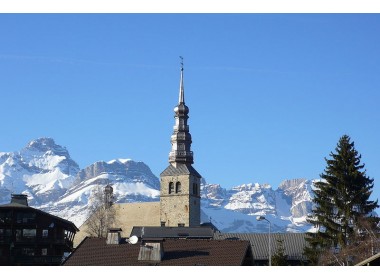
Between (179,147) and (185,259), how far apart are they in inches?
2660

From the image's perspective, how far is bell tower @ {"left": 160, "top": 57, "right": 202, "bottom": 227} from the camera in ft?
378

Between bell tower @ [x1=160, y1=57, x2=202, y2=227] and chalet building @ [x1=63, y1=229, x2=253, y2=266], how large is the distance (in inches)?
2356

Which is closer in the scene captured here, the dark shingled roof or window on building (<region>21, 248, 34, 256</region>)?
window on building (<region>21, 248, 34, 256</region>)

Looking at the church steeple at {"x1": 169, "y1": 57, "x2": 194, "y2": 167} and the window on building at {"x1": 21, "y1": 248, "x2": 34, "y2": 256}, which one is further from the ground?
the church steeple at {"x1": 169, "y1": 57, "x2": 194, "y2": 167}

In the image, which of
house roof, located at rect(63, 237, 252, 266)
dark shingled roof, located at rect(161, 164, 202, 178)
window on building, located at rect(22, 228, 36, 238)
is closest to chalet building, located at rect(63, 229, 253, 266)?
house roof, located at rect(63, 237, 252, 266)

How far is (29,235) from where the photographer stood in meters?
78.4

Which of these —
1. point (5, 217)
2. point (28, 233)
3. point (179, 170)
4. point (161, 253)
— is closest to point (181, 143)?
point (179, 170)

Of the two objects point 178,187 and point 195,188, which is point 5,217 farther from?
point 195,188

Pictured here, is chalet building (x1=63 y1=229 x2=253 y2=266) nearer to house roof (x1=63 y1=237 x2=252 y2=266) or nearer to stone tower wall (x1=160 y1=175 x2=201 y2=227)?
house roof (x1=63 y1=237 x2=252 y2=266)

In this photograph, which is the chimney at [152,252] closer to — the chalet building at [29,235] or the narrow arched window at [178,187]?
the chalet building at [29,235]

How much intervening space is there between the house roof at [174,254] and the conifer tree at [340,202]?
673 centimetres

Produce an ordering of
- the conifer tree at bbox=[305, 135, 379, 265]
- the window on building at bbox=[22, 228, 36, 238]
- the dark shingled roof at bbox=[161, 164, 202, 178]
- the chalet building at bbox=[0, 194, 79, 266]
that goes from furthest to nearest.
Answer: the dark shingled roof at bbox=[161, 164, 202, 178]
the window on building at bbox=[22, 228, 36, 238]
the chalet building at bbox=[0, 194, 79, 266]
the conifer tree at bbox=[305, 135, 379, 265]

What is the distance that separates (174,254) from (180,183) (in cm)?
6482
